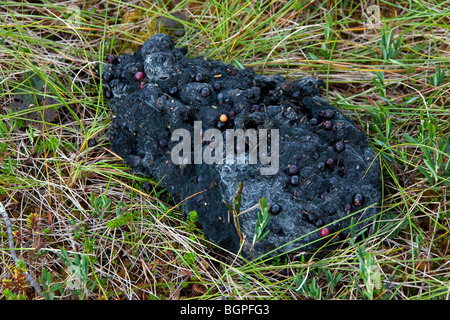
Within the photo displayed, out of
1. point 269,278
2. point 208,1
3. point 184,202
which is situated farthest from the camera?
point 208,1

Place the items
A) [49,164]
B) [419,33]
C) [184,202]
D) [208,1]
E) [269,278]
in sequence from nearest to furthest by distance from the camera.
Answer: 1. [269,278]
2. [184,202]
3. [49,164]
4. [419,33]
5. [208,1]

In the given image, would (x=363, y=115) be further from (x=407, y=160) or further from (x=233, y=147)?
(x=233, y=147)

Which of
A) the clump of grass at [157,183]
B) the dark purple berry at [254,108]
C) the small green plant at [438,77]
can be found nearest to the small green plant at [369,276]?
Answer: the clump of grass at [157,183]

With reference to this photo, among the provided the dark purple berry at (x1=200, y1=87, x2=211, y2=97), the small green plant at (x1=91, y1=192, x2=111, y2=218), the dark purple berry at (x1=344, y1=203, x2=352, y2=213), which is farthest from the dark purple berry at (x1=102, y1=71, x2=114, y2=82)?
the dark purple berry at (x1=344, y1=203, x2=352, y2=213)

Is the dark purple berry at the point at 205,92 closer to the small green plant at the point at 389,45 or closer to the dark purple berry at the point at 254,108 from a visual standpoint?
the dark purple berry at the point at 254,108

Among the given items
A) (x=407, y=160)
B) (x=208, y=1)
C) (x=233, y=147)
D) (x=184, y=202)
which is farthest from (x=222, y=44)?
(x=407, y=160)

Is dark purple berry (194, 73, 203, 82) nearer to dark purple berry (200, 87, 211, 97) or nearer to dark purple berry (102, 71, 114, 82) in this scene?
dark purple berry (200, 87, 211, 97)
